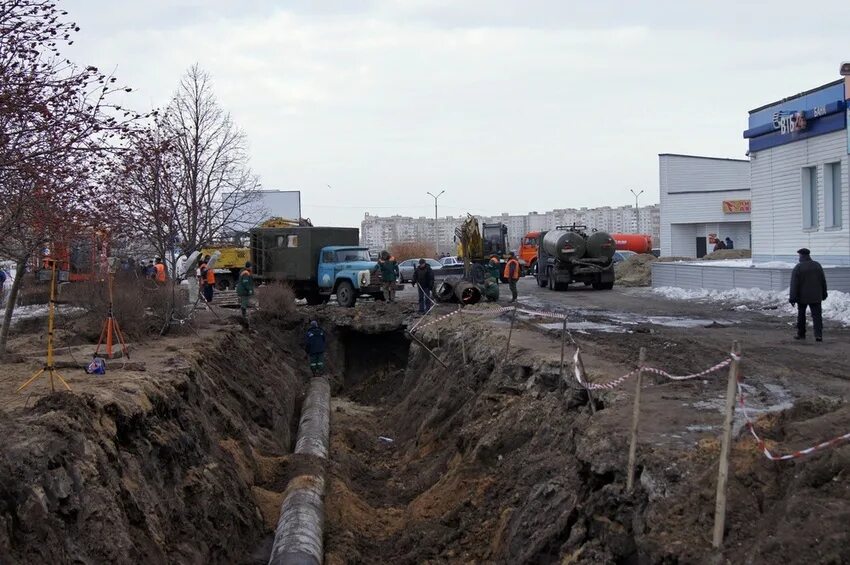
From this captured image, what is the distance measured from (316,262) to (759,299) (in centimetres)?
1397

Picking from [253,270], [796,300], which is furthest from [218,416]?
[253,270]

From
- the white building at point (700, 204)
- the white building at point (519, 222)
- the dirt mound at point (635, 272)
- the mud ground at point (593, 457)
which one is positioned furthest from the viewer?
the white building at point (519, 222)

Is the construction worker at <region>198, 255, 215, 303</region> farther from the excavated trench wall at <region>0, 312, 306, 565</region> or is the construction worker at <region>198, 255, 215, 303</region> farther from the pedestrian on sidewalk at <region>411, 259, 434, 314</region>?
the excavated trench wall at <region>0, 312, 306, 565</region>

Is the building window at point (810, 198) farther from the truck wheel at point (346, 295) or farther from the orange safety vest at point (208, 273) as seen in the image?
the orange safety vest at point (208, 273)

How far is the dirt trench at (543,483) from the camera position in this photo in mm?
5258

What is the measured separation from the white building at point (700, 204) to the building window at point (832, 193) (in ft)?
88.7

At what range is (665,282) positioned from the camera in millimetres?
30766

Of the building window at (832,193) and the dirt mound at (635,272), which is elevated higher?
the building window at (832,193)

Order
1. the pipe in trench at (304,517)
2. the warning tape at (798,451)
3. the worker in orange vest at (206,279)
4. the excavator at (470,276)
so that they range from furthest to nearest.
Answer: the worker in orange vest at (206,279), the excavator at (470,276), the pipe in trench at (304,517), the warning tape at (798,451)

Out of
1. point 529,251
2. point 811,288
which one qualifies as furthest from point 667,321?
point 529,251

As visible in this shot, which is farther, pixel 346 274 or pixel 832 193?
pixel 346 274

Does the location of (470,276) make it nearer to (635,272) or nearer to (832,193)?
(832,193)

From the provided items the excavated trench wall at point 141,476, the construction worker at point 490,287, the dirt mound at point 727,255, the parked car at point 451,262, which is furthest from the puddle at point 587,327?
the parked car at point 451,262

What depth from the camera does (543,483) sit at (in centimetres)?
829
